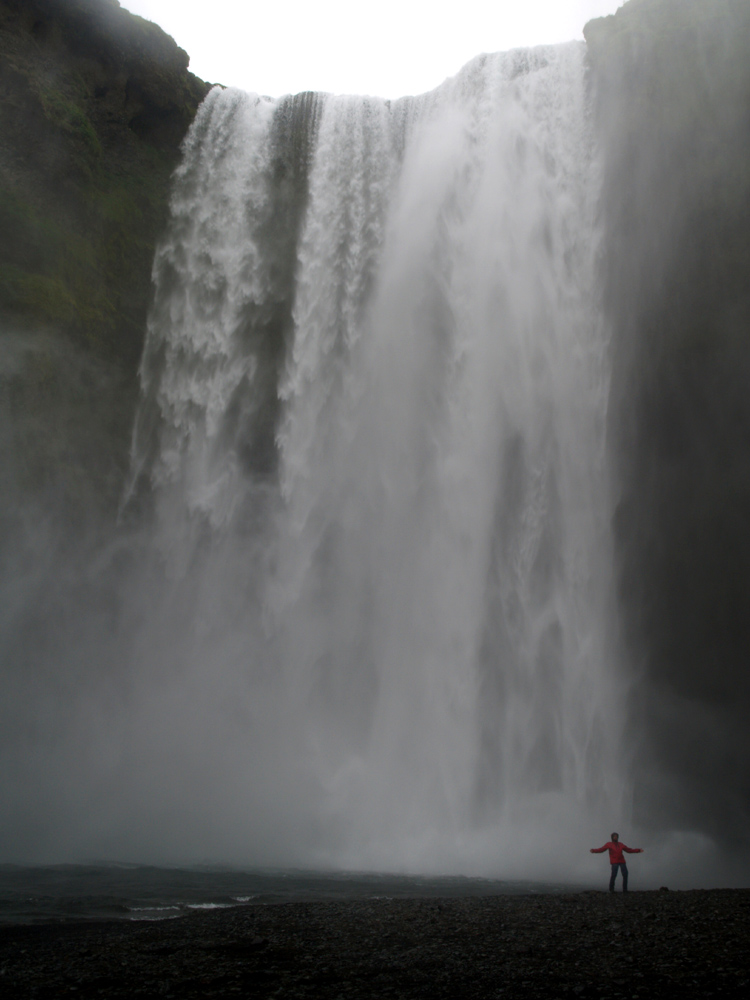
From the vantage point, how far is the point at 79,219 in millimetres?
19125

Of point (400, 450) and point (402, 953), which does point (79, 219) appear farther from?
point (402, 953)

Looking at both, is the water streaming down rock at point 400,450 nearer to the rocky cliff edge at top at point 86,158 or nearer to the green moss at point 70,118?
the rocky cliff edge at top at point 86,158

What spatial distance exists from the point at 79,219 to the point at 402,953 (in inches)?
744

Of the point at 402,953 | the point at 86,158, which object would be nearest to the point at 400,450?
the point at 86,158

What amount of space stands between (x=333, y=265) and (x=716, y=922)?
17.1 meters

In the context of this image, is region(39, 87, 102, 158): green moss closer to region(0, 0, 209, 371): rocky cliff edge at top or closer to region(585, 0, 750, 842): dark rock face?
region(0, 0, 209, 371): rocky cliff edge at top

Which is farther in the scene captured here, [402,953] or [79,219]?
Result: [79,219]

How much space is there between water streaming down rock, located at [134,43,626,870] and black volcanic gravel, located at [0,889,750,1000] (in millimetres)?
5778

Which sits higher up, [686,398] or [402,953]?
[686,398]

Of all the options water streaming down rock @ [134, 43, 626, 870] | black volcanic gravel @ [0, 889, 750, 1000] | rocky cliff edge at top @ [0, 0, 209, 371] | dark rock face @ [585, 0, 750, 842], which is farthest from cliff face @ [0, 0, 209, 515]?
black volcanic gravel @ [0, 889, 750, 1000]

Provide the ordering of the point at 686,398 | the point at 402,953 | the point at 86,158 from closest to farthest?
the point at 402,953 → the point at 686,398 → the point at 86,158

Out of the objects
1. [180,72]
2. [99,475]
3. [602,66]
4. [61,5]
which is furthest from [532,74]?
[99,475]

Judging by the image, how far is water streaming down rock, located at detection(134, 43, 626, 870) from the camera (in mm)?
15297

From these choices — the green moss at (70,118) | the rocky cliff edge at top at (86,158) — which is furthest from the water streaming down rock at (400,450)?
the green moss at (70,118)
